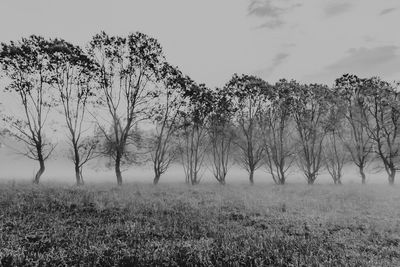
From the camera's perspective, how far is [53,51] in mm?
21734

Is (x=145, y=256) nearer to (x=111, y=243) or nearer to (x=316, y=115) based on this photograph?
(x=111, y=243)

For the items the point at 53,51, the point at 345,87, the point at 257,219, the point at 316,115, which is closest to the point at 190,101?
the point at 53,51

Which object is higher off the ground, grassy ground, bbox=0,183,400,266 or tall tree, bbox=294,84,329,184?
tall tree, bbox=294,84,329,184

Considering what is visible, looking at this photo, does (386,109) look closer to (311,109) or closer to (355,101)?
(355,101)

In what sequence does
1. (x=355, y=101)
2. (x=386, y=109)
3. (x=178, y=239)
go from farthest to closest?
(x=355, y=101), (x=386, y=109), (x=178, y=239)

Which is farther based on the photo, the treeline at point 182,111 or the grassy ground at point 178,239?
the treeline at point 182,111

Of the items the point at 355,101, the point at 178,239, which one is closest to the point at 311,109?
the point at 355,101

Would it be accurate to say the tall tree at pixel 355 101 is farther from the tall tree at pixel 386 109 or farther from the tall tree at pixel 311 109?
the tall tree at pixel 311 109

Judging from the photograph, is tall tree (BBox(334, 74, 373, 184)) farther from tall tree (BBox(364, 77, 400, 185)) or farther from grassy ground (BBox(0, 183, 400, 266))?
grassy ground (BBox(0, 183, 400, 266))

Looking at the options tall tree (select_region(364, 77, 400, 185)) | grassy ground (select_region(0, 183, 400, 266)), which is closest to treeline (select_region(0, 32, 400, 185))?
tall tree (select_region(364, 77, 400, 185))

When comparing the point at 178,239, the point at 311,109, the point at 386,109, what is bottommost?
the point at 178,239

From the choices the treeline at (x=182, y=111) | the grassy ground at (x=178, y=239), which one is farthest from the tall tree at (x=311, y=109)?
the grassy ground at (x=178, y=239)

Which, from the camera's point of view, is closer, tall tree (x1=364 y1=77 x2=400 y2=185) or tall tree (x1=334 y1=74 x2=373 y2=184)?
tall tree (x1=364 y1=77 x2=400 y2=185)

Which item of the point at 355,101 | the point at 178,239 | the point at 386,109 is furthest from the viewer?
the point at 355,101
